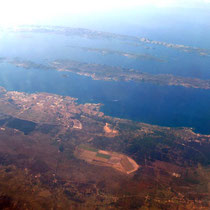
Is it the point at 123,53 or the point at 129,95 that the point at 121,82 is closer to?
the point at 129,95

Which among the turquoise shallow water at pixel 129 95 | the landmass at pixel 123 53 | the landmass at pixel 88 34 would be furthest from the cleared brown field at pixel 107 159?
the landmass at pixel 88 34

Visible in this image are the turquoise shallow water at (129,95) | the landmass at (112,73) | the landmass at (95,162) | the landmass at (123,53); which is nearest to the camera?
the landmass at (95,162)

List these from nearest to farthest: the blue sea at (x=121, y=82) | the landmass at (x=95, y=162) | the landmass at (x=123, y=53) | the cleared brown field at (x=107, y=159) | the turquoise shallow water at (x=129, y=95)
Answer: the landmass at (x=95, y=162)
the cleared brown field at (x=107, y=159)
the turquoise shallow water at (x=129, y=95)
the blue sea at (x=121, y=82)
the landmass at (x=123, y=53)

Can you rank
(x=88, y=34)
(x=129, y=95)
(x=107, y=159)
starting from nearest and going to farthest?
(x=107, y=159) < (x=129, y=95) < (x=88, y=34)

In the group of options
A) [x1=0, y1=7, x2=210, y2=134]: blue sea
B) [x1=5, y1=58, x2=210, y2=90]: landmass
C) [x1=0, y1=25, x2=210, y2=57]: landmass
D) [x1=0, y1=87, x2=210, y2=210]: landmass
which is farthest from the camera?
[x1=0, y1=25, x2=210, y2=57]: landmass

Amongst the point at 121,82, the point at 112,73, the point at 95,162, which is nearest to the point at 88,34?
the point at 112,73

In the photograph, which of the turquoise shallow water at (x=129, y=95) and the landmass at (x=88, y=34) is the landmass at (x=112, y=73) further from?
the landmass at (x=88, y=34)

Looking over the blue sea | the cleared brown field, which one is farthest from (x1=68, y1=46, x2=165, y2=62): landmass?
the cleared brown field

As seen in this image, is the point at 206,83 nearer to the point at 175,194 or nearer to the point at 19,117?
the point at 175,194

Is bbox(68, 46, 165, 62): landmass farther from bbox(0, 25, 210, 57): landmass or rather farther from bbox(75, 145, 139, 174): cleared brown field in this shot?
bbox(75, 145, 139, 174): cleared brown field
